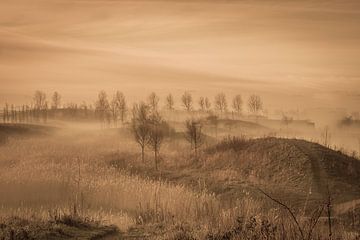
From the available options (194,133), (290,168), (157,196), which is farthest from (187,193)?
(194,133)

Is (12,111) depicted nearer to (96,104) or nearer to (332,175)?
(96,104)

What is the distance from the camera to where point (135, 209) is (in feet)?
72.4

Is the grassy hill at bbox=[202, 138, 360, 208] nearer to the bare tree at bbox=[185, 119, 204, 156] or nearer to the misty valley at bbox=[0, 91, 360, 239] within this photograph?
the misty valley at bbox=[0, 91, 360, 239]

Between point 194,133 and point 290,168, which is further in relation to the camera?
point 194,133

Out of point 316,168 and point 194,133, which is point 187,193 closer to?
point 316,168

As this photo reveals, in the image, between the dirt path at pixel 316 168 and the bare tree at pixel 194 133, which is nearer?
the dirt path at pixel 316 168

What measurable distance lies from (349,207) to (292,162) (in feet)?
36.5

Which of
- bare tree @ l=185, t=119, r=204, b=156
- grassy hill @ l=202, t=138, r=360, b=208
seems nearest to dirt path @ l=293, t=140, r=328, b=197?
grassy hill @ l=202, t=138, r=360, b=208

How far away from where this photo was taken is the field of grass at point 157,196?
13.4 metres

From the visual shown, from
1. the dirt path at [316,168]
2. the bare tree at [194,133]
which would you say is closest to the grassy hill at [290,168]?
the dirt path at [316,168]

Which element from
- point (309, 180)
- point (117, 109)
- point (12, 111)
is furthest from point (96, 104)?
point (309, 180)

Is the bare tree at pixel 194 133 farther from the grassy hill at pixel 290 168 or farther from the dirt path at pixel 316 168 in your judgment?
the dirt path at pixel 316 168

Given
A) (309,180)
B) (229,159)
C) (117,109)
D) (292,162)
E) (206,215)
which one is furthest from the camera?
(117,109)

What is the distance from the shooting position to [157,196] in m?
23.2
